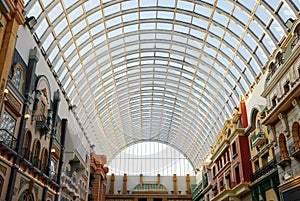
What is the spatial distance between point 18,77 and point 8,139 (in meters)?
4.78

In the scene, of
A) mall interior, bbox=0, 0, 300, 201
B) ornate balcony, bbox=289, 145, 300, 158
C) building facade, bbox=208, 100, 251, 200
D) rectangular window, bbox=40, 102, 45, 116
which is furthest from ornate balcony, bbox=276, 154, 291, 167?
rectangular window, bbox=40, 102, 45, 116

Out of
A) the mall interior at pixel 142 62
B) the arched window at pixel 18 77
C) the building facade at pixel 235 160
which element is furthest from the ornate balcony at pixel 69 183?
the building facade at pixel 235 160

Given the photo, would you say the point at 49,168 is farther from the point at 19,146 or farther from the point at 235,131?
the point at 235,131

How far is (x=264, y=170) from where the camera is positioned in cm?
2898

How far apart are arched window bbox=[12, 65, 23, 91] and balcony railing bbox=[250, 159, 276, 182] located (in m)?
20.6

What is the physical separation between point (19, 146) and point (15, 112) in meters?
2.35

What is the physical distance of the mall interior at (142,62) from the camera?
22391 millimetres

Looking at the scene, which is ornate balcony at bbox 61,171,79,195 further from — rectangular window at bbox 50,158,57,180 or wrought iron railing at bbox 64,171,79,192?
rectangular window at bbox 50,158,57,180

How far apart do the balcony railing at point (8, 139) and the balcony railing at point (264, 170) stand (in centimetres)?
1980

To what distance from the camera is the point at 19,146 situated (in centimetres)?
2252

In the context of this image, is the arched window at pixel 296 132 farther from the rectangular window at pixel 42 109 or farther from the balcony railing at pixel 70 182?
the balcony railing at pixel 70 182

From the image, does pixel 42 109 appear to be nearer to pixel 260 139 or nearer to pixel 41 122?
pixel 41 122

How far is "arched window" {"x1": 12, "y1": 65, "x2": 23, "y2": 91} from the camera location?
2281cm

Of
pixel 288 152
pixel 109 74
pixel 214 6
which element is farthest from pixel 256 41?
pixel 109 74
